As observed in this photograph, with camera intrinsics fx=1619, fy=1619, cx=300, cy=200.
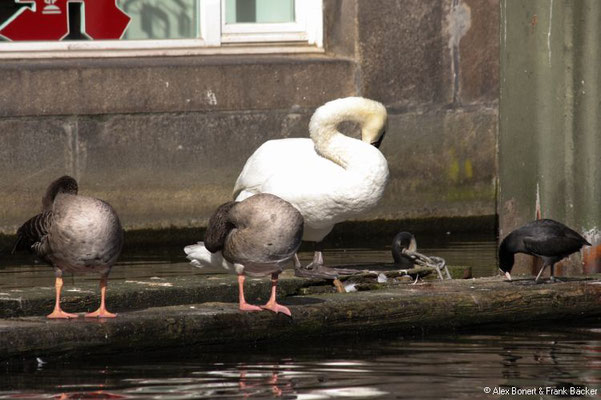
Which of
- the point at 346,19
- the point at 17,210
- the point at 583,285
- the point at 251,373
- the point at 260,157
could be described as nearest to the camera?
the point at 251,373

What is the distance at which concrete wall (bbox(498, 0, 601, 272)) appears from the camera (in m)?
10.5

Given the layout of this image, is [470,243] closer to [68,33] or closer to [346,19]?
[346,19]

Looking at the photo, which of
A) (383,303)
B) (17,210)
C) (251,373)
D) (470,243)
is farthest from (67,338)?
(470,243)

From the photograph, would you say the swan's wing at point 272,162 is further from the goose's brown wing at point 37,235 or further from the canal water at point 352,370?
the goose's brown wing at point 37,235

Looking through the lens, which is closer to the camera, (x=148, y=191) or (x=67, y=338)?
(x=67, y=338)

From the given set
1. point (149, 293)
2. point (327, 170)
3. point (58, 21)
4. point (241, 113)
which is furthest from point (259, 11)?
point (149, 293)

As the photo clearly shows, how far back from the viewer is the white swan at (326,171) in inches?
409

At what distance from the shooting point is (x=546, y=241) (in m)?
9.92

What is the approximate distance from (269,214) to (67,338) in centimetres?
124

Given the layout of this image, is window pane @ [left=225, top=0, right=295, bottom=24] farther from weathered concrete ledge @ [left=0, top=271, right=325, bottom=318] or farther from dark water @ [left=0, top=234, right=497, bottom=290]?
weathered concrete ledge @ [left=0, top=271, right=325, bottom=318]

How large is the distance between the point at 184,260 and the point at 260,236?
4013mm

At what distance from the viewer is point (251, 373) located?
7.96m

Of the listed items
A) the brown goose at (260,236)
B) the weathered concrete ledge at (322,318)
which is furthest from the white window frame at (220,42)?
the brown goose at (260,236)

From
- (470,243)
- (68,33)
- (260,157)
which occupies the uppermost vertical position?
(68,33)
